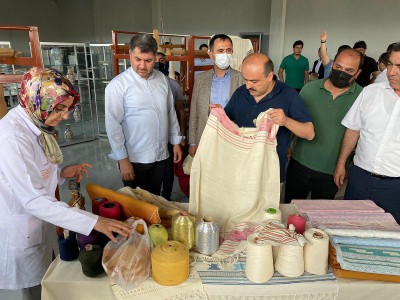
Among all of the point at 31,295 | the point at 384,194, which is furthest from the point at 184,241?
the point at 384,194

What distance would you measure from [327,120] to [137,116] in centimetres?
A: 134

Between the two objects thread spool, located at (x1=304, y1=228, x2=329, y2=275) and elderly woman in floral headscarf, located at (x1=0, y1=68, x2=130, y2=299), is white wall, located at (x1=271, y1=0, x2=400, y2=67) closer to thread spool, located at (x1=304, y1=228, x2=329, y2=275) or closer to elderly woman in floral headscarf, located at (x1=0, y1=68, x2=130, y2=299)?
thread spool, located at (x1=304, y1=228, x2=329, y2=275)

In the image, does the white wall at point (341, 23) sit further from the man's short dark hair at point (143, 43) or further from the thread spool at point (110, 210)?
the thread spool at point (110, 210)

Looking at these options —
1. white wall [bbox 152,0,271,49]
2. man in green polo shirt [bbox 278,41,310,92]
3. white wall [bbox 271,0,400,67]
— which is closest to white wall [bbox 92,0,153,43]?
white wall [bbox 152,0,271,49]

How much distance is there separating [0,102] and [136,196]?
4.71ft

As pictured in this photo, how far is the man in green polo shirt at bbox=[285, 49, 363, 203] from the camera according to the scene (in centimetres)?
209

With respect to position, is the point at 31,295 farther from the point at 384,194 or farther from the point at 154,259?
the point at 384,194

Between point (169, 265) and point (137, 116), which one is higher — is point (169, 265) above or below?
below

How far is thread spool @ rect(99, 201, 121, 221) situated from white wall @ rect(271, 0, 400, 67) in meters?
7.14

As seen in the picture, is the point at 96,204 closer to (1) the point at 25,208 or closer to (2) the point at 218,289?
(1) the point at 25,208

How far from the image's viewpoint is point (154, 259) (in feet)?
3.92

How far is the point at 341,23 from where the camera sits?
718 centimetres

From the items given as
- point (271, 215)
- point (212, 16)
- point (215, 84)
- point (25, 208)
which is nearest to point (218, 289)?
point (271, 215)

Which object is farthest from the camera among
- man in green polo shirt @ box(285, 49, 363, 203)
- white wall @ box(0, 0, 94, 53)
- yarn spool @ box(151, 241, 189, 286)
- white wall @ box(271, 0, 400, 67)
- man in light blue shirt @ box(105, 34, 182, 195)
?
white wall @ box(0, 0, 94, 53)
